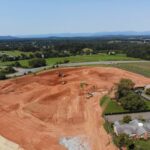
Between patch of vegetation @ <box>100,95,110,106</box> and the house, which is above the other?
the house

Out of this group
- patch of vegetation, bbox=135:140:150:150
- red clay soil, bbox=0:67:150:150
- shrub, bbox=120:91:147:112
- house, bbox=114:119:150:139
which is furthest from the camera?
shrub, bbox=120:91:147:112

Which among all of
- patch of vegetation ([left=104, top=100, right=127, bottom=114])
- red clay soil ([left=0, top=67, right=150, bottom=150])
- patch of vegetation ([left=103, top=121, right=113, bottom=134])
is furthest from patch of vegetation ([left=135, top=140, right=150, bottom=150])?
patch of vegetation ([left=104, top=100, right=127, bottom=114])

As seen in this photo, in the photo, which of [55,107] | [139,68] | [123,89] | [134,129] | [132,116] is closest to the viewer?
[134,129]

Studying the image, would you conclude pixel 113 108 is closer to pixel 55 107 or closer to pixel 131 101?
pixel 131 101

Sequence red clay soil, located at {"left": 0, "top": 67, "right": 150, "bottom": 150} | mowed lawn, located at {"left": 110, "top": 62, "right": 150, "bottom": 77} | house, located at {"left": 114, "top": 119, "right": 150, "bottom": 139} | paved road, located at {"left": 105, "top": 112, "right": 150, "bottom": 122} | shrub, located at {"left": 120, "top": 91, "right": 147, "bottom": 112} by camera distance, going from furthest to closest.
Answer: mowed lawn, located at {"left": 110, "top": 62, "right": 150, "bottom": 77}, shrub, located at {"left": 120, "top": 91, "right": 147, "bottom": 112}, paved road, located at {"left": 105, "top": 112, "right": 150, "bottom": 122}, red clay soil, located at {"left": 0, "top": 67, "right": 150, "bottom": 150}, house, located at {"left": 114, "top": 119, "right": 150, "bottom": 139}

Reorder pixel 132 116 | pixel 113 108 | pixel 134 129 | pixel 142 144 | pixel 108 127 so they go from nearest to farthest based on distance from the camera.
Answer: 1. pixel 142 144
2. pixel 134 129
3. pixel 108 127
4. pixel 132 116
5. pixel 113 108

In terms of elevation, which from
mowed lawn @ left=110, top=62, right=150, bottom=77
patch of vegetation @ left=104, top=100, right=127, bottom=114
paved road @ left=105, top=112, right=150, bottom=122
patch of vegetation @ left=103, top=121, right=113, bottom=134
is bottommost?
mowed lawn @ left=110, top=62, right=150, bottom=77

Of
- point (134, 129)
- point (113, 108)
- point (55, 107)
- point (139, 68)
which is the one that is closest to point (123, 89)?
point (113, 108)

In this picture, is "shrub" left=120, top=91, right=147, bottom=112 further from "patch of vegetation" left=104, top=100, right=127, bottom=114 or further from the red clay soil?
the red clay soil
